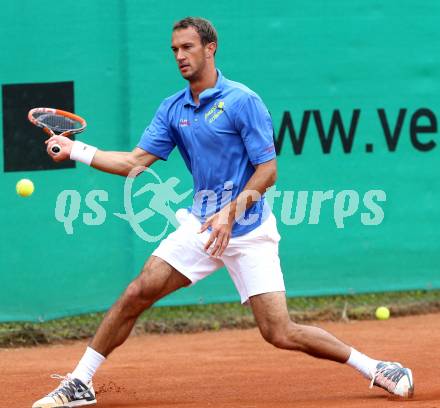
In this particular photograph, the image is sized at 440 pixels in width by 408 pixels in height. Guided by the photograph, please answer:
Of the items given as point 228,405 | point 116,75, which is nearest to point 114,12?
point 116,75

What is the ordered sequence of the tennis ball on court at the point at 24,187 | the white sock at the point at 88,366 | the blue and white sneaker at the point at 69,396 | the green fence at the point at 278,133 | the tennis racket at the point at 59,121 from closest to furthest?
the blue and white sneaker at the point at 69,396 → the white sock at the point at 88,366 → the tennis racket at the point at 59,121 → the tennis ball on court at the point at 24,187 → the green fence at the point at 278,133

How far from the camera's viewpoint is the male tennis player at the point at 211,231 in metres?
5.20

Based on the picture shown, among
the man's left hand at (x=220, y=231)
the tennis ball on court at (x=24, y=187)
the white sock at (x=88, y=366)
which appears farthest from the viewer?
the tennis ball on court at (x=24, y=187)

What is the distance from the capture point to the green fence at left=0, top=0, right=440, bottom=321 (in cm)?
730

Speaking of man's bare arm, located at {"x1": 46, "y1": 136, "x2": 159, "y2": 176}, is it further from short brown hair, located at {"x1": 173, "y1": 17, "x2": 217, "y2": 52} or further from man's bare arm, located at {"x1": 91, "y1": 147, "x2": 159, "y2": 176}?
short brown hair, located at {"x1": 173, "y1": 17, "x2": 217, "y2": 52}

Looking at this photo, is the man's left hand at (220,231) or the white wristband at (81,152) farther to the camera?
the white wristband at (81,152)

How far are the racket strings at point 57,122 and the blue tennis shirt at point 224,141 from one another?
59cm

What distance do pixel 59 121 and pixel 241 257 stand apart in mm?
1166

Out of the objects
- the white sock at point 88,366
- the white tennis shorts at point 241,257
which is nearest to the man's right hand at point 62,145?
the white tennis shorts at point 241,257

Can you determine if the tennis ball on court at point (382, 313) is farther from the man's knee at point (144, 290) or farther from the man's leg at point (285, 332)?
the man's knee at point (144, 290)

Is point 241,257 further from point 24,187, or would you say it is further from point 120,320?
point 24,187

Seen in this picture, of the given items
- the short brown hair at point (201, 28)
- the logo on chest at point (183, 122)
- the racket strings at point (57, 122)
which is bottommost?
the racket strings at point (57, 122)

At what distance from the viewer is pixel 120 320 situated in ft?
17.4

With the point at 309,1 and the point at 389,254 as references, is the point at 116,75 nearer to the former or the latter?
the point at 309,1
